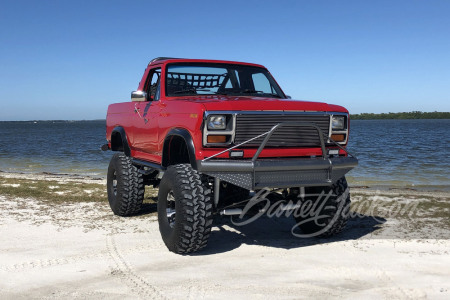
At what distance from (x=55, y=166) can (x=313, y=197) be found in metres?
17.5

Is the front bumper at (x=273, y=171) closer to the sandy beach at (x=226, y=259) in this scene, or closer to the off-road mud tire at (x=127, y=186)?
the sandy beach at (x=226, y=259)

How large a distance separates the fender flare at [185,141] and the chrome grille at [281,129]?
45 cm

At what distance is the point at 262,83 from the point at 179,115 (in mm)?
1685

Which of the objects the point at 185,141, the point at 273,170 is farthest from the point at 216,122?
the point at 273,170

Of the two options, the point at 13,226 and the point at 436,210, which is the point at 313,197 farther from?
the point at 13,226

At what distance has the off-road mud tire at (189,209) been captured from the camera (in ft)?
15.1

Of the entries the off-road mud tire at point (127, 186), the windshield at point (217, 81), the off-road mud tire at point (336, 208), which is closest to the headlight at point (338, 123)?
the off-road mud tire at point (336, 208)

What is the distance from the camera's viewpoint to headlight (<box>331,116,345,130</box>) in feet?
16.5

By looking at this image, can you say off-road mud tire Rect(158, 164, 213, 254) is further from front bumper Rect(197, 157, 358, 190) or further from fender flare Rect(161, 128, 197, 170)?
front bumper Rect(197, 157, 358, 190)

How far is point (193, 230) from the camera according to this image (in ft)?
15.2

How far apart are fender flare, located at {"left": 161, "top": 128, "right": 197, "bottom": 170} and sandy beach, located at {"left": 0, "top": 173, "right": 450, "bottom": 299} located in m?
1.00

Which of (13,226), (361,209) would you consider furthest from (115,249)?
(361,209)

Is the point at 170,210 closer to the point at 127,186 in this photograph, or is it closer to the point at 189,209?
the point at 189,209

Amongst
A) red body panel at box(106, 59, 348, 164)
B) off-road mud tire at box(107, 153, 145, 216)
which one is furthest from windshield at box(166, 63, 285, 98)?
off-road mud tire at box(107, 153, 145, 216)
